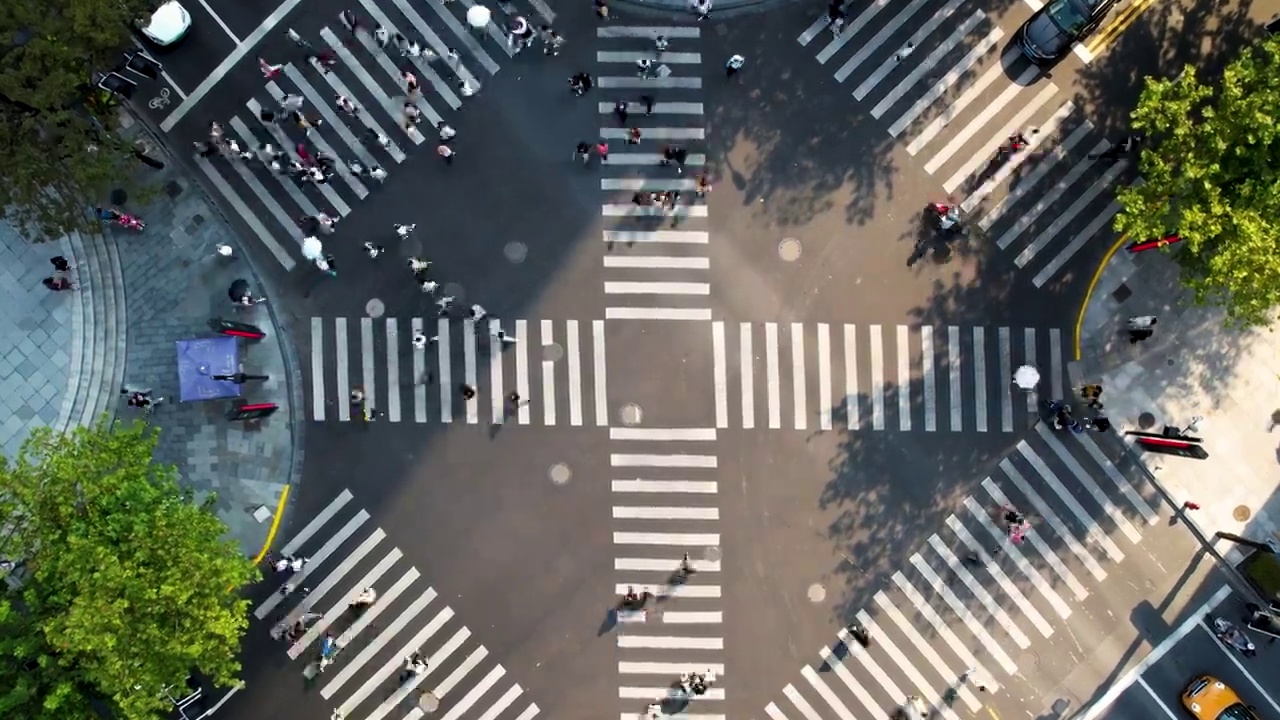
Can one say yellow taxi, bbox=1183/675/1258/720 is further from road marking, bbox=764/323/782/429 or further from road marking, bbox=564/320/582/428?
road marking, bbox=564/320/582/428

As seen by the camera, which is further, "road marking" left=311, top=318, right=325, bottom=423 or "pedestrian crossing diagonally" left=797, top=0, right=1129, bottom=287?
"pedestrian crossing diagonally" left=797, top=0, right=1129, bottom=287

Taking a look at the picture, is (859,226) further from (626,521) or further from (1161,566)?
(1161,566)

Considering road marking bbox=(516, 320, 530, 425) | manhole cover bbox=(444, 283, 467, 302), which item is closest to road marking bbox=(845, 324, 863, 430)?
road marking bbox=(516, 320, 530, 425)

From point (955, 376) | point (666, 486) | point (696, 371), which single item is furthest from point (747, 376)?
point (955, 376)

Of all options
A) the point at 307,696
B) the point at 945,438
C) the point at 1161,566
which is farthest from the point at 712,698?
the point at 1161,566

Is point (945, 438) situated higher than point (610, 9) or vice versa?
point (610, 9)

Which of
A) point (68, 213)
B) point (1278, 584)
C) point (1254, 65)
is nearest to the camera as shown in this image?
point (1254, 65)

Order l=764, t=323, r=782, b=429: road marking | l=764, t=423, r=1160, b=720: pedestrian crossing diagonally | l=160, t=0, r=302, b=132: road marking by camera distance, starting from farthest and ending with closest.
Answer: l=160, t=0, r=302, b=132: road marking → l=764, t=323, r=782, b=429: road marking → l=764, t=423, r=1160, b=720: pedestrian crossing diagonally

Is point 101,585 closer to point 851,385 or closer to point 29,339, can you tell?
point 29,339
